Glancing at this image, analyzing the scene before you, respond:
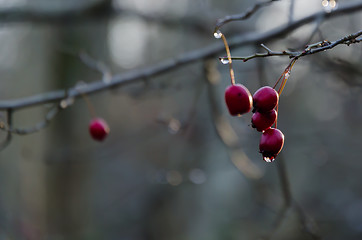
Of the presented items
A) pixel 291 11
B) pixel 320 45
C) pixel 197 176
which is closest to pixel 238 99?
pixel 320 45

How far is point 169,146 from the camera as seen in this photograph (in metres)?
10.4

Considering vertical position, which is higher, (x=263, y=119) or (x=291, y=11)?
(x=291, y=11)

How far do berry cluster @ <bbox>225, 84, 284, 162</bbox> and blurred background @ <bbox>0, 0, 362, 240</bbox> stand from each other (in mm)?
1696

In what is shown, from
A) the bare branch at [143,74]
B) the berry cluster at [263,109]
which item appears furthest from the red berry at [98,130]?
the berry cluster at [263,109]

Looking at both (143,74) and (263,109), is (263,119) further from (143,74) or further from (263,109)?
(143,74)

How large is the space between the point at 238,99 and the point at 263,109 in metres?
0.09

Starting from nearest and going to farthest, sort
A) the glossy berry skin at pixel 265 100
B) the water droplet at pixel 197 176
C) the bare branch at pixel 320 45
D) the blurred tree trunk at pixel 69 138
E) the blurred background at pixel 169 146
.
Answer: the bare branch at pixel 320 45 < the glossy berry skin at pixel 265 100 < the water droplet at pixel 197 176 < the blurred background at pixel 169 146 < the blurred tree trunk at pixel 69 138

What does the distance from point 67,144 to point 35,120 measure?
891 mm

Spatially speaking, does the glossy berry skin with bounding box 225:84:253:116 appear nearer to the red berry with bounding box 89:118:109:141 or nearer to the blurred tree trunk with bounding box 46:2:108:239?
the red berry with bounding box 89:118:109:141

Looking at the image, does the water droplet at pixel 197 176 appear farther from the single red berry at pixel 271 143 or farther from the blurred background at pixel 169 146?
the single red berry at pixel 271 143

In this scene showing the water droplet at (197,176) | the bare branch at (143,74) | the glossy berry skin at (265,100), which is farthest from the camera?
the water droplet at (197,176)

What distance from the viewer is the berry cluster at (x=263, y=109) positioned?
111cm

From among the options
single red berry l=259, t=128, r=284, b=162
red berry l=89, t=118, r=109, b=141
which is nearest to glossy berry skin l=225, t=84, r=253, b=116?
single red berry l=259, t=128, r=284, b=162

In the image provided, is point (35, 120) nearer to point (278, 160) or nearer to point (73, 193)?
point (73, 193)
